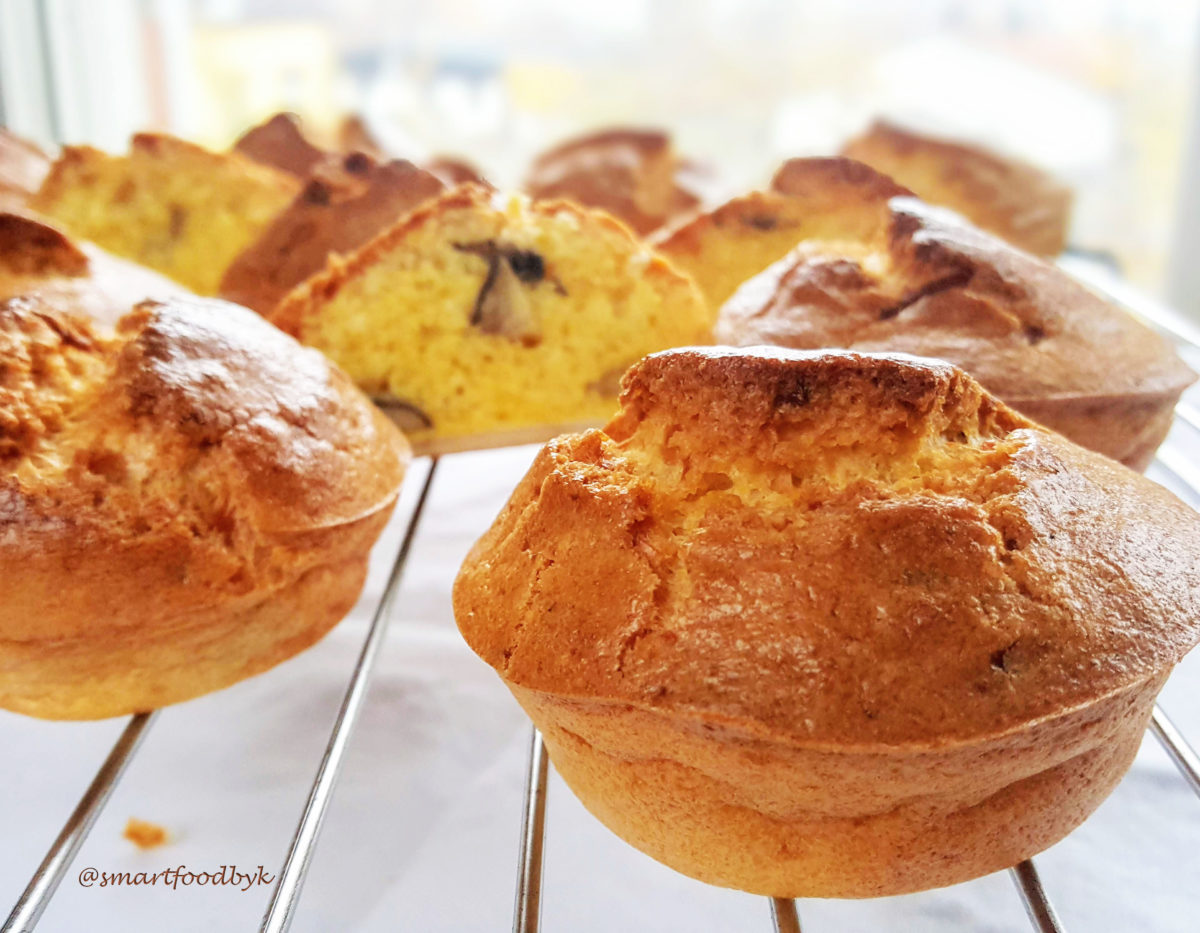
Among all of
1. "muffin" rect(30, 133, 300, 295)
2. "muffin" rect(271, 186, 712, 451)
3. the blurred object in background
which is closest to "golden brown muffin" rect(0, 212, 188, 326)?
"muffin" rect(271, 186, 712, 451)

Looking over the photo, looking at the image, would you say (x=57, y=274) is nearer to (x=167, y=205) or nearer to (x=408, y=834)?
(x=167, y=205)

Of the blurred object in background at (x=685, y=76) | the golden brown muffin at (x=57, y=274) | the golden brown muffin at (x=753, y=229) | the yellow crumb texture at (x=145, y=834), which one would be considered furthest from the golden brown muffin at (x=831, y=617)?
the blurred object in background at (x=685, y=76)

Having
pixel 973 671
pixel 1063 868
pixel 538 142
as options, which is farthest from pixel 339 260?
pixel 538 142

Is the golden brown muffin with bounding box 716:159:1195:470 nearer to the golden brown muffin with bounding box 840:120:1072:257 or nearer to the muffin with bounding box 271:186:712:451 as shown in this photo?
the muffin with bounding box 271:186:712:451

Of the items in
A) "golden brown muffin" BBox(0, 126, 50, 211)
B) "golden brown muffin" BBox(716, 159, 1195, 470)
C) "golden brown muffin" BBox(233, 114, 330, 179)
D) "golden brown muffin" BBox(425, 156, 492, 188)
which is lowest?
"golden brown muffin" BBox(0, 126, 50, 211)

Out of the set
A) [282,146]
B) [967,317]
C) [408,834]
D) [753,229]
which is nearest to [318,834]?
[408,834]

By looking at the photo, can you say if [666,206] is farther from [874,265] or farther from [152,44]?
[152,44]

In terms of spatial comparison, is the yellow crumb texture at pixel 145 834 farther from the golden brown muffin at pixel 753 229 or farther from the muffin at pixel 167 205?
the golden brown muffin at pixel 753 229
